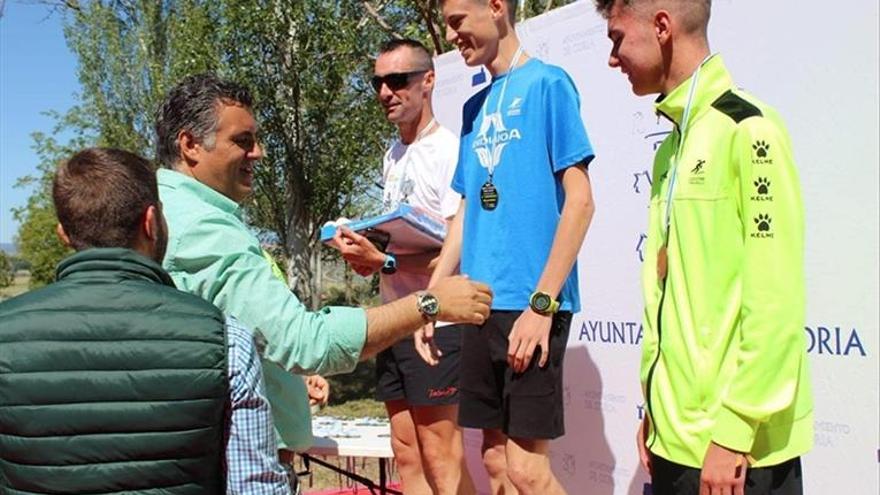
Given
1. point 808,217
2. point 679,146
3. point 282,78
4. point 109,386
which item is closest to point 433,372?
point 808,217

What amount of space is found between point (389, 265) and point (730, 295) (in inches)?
66.7

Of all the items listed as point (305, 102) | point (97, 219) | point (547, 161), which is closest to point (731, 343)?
point (547, 161)

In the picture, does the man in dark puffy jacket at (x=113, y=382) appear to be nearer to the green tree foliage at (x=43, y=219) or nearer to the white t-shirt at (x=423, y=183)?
the white t-shirt at (x=423, y=183)

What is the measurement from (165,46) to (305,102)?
3.91 meters

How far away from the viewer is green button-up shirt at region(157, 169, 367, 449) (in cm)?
183

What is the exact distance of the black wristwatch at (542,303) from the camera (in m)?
2.39

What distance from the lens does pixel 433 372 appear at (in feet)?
11.2

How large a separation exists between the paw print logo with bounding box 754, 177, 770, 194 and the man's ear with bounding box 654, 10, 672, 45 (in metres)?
0.45

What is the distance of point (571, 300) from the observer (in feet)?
8.54

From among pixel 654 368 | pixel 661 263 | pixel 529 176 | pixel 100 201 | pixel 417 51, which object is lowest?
pixel 654 368

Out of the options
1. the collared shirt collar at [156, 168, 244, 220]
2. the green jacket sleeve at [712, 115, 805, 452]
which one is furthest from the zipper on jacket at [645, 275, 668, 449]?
the collared shirt collar at [156, 168, 244, 220]

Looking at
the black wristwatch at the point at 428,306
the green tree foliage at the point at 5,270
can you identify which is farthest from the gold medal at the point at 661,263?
the green tree foliage at the point at 5,270

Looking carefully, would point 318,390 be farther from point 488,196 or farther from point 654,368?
point 654,368

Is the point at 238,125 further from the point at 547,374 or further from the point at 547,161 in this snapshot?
the point at 547,374
